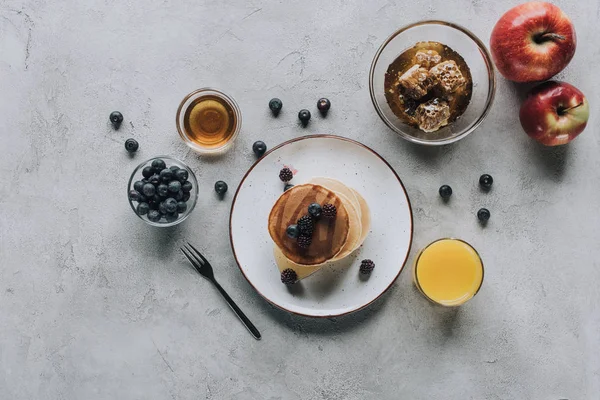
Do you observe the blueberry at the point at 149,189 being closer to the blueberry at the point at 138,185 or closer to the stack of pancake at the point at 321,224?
the blueberry at the point at 138,185

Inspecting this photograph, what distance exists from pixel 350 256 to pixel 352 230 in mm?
134

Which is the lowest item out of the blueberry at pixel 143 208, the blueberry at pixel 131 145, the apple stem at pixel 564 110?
the blueberry at pixel 143 208

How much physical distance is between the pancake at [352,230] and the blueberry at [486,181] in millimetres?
471

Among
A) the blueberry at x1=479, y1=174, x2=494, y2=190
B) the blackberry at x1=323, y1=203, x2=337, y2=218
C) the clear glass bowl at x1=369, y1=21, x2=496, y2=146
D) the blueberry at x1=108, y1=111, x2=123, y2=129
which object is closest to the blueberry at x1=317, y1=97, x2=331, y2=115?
the clear glass bowl at x1=369, y1=21, x2=496, y2=146

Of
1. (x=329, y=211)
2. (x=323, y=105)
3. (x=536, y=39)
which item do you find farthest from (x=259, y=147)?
(x=536, y=39)

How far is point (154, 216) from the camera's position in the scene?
209cm

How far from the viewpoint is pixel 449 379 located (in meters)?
2.22

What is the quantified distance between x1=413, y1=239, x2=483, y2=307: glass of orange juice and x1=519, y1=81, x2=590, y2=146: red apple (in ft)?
1.54

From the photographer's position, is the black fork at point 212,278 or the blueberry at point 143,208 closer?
the blueberry at point 143,208

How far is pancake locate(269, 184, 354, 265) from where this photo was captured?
204cm

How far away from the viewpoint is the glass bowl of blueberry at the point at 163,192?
2.06 metres

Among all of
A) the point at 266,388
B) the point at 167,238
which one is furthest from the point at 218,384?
the point at 167,238

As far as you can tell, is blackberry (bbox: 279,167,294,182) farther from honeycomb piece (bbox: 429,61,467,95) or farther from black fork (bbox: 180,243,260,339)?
honeycomb piece (bbox: 429,61,467,95)

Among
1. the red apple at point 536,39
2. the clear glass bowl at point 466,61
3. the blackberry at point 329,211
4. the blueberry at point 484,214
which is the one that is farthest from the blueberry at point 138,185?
the red apple at point 536,39
